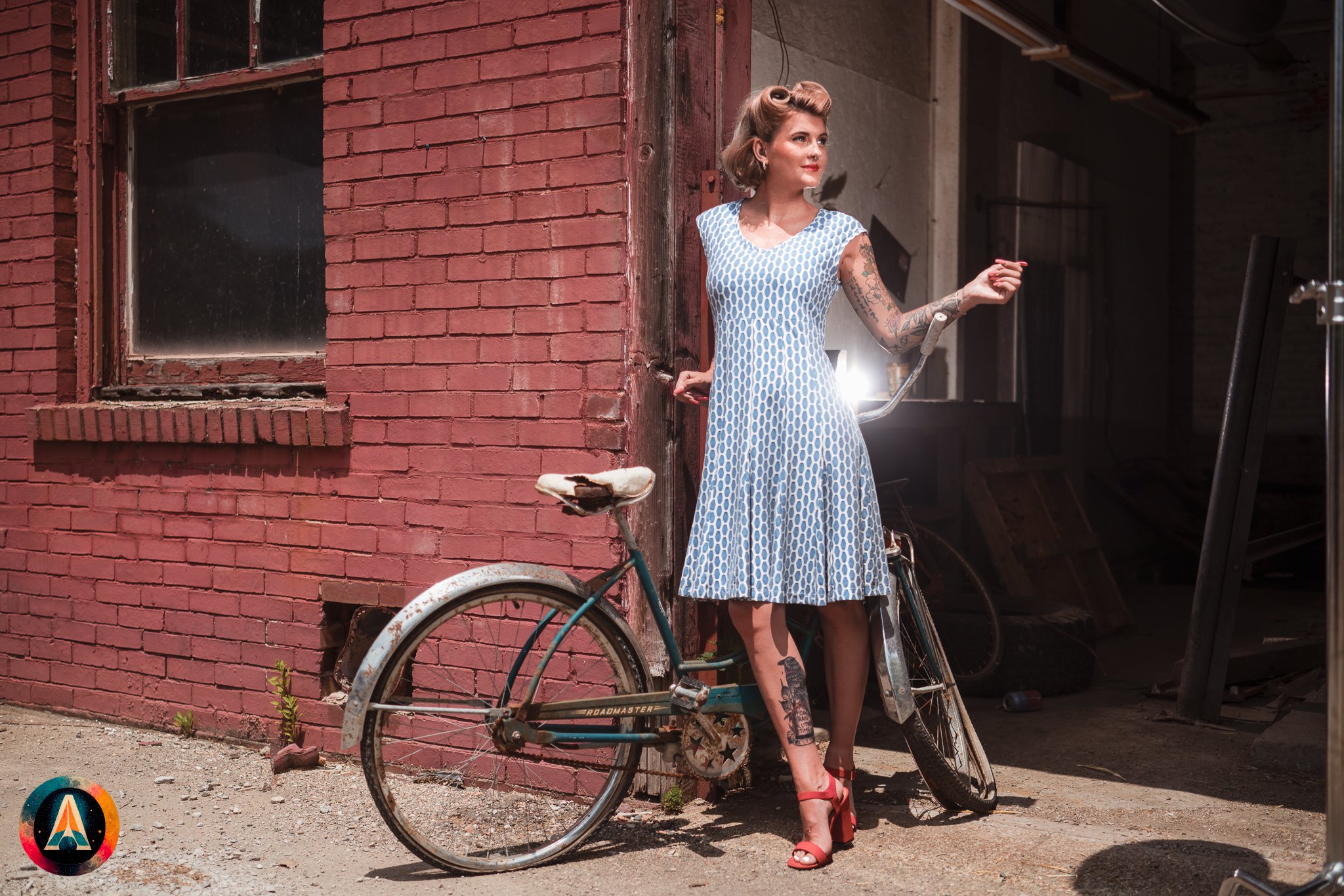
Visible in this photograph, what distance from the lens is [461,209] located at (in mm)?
4098

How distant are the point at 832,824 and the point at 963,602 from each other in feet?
7.73

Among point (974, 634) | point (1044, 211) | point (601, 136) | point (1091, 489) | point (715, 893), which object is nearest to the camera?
point (715, 893)

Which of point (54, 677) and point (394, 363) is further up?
point (394, 363)

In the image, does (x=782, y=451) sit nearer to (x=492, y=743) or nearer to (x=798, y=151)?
(x=798, y=151)

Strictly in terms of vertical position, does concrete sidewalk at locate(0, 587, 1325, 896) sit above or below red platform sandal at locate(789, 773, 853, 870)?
below

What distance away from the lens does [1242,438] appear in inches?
185

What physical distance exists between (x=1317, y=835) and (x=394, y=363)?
3.21m

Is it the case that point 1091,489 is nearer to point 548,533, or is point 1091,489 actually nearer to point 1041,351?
point 1041,351

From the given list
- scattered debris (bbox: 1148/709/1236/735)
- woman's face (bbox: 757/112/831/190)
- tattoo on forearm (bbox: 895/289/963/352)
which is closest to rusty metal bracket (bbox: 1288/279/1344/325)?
tattoo on forearm (bbox: 895/289/963/352)

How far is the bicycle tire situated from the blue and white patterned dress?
216cm

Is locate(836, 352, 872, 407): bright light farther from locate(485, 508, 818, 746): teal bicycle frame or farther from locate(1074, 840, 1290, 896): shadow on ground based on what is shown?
locate(1074, 840, 1290, 896): shadow on ground

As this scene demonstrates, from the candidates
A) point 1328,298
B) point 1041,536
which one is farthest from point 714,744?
point 1041,536

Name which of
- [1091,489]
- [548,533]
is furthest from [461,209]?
[1091,489]

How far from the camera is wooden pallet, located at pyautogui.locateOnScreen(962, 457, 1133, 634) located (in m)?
6.71
